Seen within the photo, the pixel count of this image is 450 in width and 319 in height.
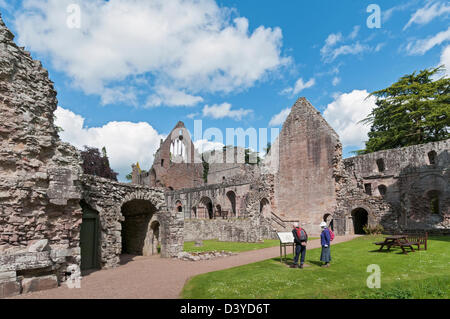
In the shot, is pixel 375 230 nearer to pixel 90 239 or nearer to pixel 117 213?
pixel 117 213

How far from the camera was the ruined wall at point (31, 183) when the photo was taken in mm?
7102

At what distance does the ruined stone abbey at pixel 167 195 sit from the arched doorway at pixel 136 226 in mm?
72

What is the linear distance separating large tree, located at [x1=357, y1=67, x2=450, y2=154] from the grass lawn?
2312 cm

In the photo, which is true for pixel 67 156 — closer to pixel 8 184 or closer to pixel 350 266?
pixel 8 184

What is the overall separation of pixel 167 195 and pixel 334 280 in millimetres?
31772

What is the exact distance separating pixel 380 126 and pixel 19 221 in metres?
37.6

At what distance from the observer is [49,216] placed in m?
8.08

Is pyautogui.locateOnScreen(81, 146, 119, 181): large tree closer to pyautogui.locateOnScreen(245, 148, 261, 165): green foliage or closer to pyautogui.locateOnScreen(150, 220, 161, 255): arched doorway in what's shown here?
pyautogui.locateOnScreen(150, 220, 161, 255): arched doorway

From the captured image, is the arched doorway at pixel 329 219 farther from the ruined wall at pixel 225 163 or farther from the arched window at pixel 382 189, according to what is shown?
the ruined wall at pixel 225 163

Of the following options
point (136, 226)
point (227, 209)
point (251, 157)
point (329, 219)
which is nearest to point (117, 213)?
point (136, 226)

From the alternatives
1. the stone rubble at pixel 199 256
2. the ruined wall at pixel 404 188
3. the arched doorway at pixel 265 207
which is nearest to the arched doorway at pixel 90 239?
the stone rubble at pixel 199 256

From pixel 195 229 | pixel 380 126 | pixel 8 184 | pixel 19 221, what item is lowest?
pixel 195 229

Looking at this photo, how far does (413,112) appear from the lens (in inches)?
1147
